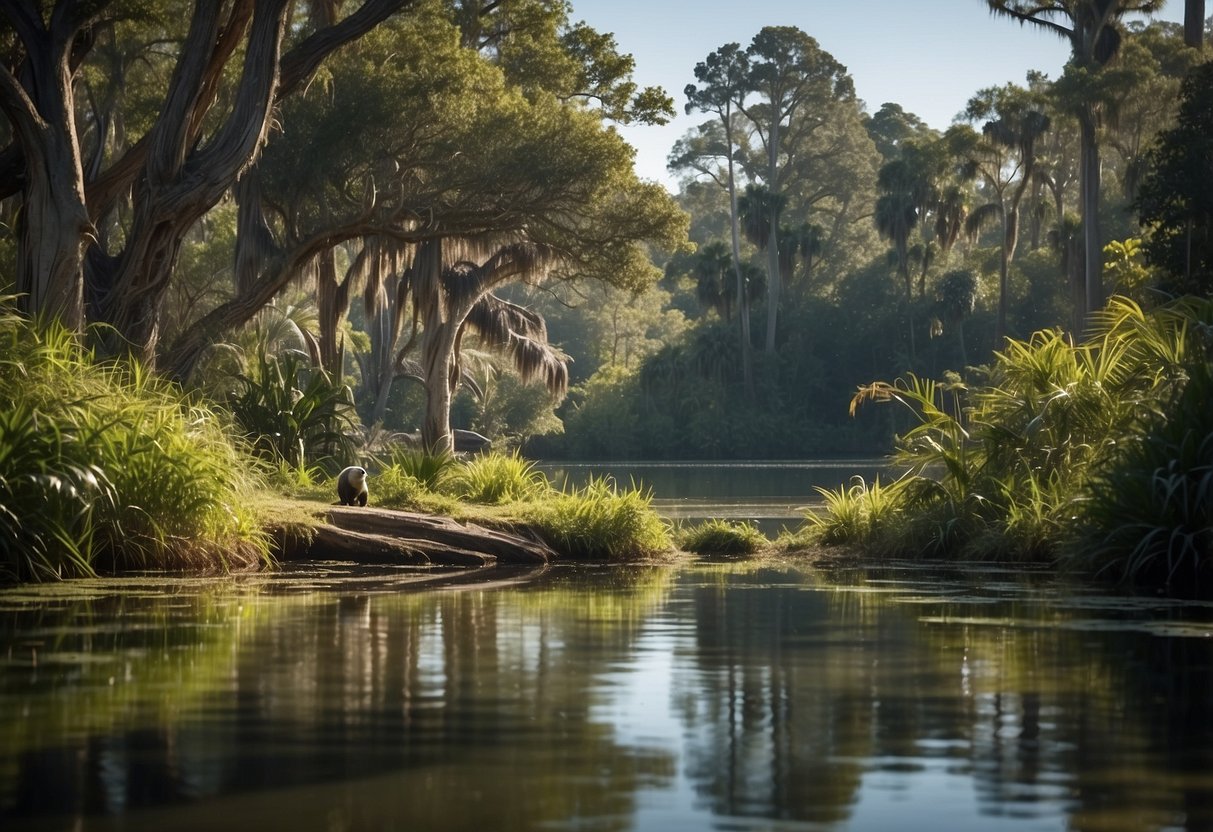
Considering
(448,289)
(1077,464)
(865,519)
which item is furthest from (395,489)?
(448,289)

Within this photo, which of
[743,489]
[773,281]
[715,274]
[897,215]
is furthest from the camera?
[773,281]

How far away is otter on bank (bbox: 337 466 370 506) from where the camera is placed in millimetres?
15688

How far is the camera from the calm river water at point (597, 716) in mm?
4215

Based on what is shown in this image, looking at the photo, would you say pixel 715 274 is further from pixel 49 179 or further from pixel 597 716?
pixel 597 716

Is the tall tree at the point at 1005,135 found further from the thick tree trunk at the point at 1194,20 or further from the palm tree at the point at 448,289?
the palm tree at the point at 448,289

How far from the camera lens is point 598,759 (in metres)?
4.89

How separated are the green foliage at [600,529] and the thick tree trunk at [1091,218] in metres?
26.7

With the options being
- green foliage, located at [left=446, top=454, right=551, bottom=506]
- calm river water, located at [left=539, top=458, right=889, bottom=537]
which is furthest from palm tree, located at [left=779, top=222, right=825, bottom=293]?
green foliage, located at [left=446, top=454, right=551, bottom=506]

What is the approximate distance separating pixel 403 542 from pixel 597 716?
8.95 meters

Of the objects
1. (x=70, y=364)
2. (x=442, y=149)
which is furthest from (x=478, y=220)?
(x=70, y=364)

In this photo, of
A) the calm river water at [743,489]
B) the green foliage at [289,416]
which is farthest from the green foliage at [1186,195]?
the green foliage at [289,416]

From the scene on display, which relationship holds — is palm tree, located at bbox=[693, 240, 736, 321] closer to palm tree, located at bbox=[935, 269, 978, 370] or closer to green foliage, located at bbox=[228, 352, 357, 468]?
palm tree, located at bbox=[935, 269, 978, 370]

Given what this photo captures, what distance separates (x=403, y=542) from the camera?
14.5 meters

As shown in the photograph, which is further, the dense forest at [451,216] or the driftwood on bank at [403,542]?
the dense forest at [451,216]
